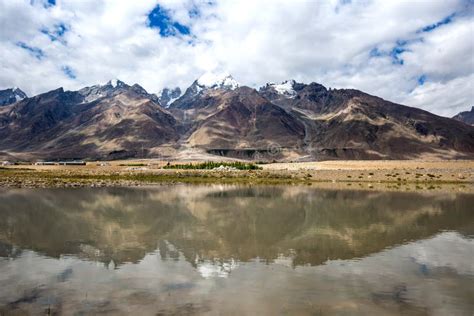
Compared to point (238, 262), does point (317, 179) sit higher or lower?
higher

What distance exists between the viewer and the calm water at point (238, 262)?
14.6 m

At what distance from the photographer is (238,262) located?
20.5 m

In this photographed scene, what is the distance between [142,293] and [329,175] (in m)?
78.3

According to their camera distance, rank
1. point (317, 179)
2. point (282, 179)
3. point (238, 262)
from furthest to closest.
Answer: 1. point (282, 179)
2. point (317, 179)
3. point (238, 262)

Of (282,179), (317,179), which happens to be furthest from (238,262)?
(282,179)

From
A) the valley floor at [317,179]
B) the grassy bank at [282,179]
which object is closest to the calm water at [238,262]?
the valley floor at [317,179]

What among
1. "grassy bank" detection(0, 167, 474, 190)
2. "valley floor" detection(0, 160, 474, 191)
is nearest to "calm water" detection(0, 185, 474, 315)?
"valley floor" detection(0, 160, 474, 191)

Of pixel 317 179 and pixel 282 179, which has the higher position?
pixel 317 179

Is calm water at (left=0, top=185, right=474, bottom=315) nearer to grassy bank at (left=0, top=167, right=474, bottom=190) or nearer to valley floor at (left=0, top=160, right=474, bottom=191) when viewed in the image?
valley floor at (left=0, top=160, right=474, bottom=191)

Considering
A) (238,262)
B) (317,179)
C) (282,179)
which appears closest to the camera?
(238,262)

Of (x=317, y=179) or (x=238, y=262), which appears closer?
(x=238, y=262)

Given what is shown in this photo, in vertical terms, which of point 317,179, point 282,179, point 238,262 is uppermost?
point 317,179

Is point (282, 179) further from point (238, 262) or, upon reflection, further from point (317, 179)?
point (238, 262)

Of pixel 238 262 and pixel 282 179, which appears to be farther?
pixel 282 179
